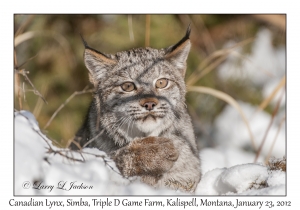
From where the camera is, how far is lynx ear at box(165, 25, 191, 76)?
448 cm

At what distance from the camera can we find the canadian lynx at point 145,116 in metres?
3.80

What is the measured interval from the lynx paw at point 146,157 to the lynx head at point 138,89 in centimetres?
28

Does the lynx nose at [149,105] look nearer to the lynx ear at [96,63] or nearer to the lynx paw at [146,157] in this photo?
the lynx paw at [146,157]

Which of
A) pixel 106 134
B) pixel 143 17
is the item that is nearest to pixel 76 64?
pixel 143 17

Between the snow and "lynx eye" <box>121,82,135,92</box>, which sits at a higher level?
"lynx eye" <box>121,82,135,92</box>

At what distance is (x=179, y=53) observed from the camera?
4.56m

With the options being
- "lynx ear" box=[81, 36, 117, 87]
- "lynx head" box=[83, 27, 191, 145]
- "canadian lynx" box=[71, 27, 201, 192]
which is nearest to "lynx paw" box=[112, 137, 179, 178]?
"canadian lynx" box=[71, 27, 201, 192]

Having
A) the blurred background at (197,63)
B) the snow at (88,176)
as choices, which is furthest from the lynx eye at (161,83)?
the blurred background at (197,63)

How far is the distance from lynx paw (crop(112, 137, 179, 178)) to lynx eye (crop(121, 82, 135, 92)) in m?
0.67

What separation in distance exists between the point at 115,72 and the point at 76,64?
4251 millimetres

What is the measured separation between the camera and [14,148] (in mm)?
3521
